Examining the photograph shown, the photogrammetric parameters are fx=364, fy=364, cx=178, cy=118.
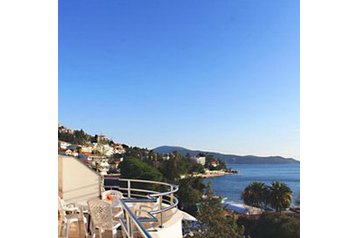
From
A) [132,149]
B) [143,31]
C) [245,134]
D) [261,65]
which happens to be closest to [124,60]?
[143,31]

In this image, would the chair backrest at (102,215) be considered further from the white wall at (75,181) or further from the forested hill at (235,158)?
the forested hill at (235,158)

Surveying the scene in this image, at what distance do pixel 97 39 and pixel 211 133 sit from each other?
8.91 metres

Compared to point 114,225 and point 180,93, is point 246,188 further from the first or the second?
point 114,225

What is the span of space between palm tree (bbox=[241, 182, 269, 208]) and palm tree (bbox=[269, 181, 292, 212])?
350mm

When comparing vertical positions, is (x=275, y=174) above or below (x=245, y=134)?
below

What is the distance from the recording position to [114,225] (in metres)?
3.25

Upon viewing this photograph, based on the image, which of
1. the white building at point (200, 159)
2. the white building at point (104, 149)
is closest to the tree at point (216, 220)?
the white building at point (200, 159)

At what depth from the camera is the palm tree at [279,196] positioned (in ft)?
66.2

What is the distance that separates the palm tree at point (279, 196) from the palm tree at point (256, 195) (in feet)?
1.15

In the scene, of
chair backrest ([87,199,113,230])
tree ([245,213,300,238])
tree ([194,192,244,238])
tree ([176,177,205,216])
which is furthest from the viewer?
→ tree ([176,177,205,216])

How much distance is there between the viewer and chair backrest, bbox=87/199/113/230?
3.16 m

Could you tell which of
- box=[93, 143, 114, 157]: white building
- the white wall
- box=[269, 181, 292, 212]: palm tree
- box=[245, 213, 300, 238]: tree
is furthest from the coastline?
the white wall

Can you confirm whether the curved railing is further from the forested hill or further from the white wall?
the forested hill

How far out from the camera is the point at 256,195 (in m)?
20.8
